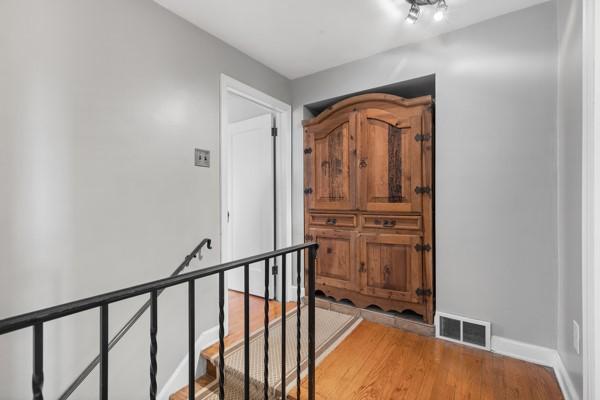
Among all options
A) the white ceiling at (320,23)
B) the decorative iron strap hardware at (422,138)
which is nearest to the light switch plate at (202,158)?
the white ceiling at (320,23)

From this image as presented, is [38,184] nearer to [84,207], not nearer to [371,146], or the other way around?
[84,207]

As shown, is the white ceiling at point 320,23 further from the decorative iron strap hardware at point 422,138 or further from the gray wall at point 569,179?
the decorative iron strap hardware at point 422,138

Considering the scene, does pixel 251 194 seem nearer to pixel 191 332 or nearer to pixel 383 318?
pixel 383 318

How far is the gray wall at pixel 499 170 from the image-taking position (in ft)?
6.03

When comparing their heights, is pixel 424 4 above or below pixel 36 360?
above

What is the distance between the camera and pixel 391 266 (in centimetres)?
236

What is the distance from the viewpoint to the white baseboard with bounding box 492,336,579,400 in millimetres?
1627

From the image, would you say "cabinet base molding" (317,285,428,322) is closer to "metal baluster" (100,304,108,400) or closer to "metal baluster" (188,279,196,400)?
"metal baluster" (188,279,196,400)

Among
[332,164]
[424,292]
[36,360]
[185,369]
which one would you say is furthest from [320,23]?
[185,369]

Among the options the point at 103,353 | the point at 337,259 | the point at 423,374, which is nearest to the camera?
the point at 103,353

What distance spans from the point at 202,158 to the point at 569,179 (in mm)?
2327

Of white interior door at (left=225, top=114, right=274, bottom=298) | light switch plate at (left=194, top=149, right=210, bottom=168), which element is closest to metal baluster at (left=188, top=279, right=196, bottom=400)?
light switch plate at (left=194, top=149, right=210, bottom=168)

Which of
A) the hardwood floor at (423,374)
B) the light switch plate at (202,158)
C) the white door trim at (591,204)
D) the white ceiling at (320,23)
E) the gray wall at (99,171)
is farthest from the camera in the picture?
the light switch plate at (202,158)

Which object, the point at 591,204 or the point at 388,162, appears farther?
the point at 388,162
